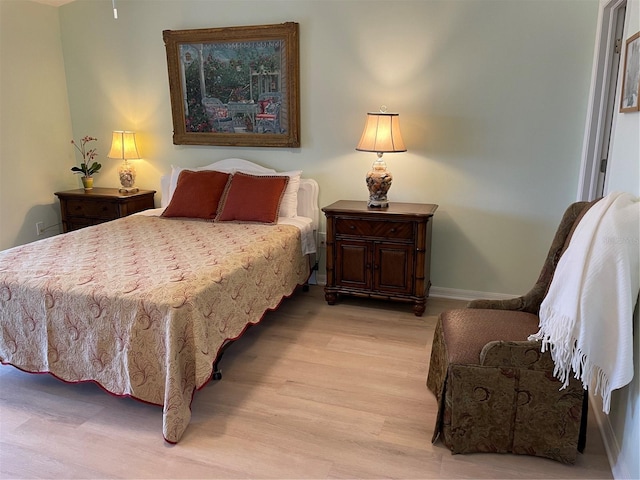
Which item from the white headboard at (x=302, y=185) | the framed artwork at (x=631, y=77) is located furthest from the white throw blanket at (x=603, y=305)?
the white headboard at (x=302, y=185)

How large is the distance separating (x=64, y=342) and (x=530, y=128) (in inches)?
129

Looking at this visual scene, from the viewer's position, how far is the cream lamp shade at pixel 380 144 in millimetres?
3488

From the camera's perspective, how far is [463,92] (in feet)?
11.7

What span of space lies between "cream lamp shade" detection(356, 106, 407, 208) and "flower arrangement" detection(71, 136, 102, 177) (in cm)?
266

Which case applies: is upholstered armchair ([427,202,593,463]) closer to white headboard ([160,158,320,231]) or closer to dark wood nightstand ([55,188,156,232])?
white headboard ([160,158,320,231])

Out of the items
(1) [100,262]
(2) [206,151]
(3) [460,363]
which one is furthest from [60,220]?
(3) [460,363]

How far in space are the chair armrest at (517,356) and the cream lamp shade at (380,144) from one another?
70.7 inches

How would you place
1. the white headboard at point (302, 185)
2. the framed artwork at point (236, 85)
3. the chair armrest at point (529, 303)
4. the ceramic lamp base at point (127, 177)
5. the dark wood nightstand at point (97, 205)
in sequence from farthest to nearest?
the ceramic lamp base at point (127, 177), the dark wood nightstand at point (97, 205), the white headboard at point (302, 185), the framed artwork at point (236, 85), the chair armrest at point (529, 303)

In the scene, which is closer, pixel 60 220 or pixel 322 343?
pixel 322 343

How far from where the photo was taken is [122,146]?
4.35 metres

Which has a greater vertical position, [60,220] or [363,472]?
[60,220]

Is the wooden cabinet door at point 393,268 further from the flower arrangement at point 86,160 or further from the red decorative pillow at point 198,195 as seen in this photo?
the flower arrangement at point 86,160

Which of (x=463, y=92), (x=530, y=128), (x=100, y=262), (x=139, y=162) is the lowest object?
(x=100, y=262)

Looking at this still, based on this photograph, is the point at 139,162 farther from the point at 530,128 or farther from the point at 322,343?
the point at 530,128
